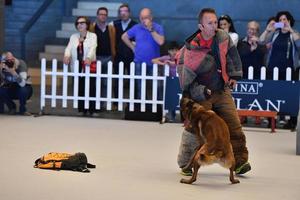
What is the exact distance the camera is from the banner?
1304cm

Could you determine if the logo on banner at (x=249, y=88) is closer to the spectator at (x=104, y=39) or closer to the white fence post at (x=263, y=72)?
the white fence post at (x=263, y=72)

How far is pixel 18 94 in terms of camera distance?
14.2 m

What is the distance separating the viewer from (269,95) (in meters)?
13.1

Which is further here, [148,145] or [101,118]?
[101,118]

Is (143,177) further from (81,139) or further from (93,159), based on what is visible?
(81,139)

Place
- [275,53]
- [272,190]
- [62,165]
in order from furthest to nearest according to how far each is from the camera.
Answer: [275,53]
[62,165]
[272,190]

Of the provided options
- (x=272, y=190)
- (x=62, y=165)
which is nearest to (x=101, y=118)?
(x=62, y=165)

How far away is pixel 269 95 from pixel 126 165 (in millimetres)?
4345

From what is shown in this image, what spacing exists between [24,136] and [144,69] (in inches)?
115

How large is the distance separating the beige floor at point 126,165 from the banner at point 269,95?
44 cm

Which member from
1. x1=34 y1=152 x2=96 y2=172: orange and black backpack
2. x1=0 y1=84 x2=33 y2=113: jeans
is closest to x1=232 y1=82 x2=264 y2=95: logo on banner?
x1=0 y1=84 x2=33 y2=113: jeans

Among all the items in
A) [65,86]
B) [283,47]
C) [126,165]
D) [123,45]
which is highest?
[283,47]

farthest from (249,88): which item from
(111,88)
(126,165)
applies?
(126,165)

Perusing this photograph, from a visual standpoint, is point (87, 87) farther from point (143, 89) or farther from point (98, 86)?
point (143, 89)
